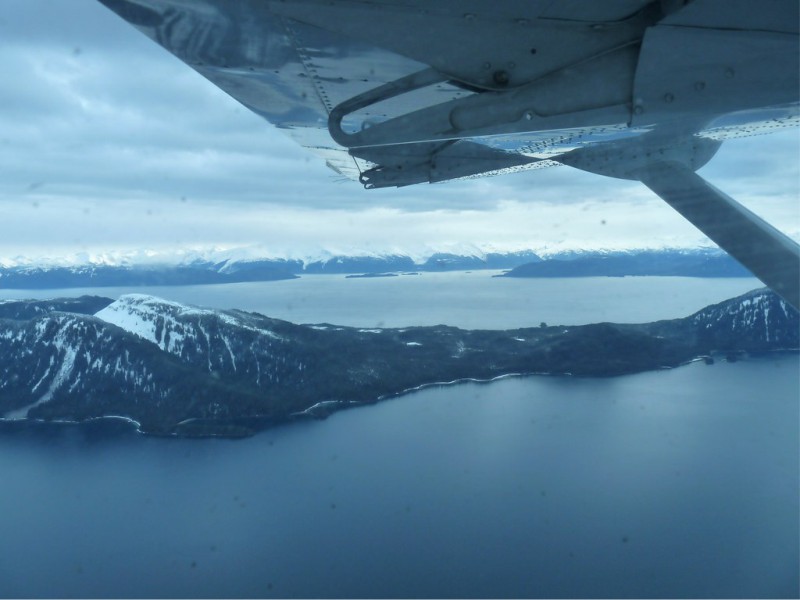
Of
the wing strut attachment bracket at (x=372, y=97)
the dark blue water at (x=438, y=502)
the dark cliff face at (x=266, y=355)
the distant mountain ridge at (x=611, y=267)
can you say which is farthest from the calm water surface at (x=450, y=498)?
the distant mountain ridge at (x=611, y=267)

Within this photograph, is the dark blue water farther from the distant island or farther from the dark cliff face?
the distant island

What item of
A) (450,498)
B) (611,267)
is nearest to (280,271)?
(611,267)

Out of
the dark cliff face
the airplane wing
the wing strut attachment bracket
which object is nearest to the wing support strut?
the airplane wing

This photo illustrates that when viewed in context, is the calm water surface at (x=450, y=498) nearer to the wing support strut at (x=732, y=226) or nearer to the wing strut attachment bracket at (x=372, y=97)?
the wing support strut at (x=732, y=226)

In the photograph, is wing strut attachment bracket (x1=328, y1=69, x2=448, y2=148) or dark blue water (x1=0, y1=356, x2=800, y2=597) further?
dark blue water (x1=0, y1=356, x2=800, y2=597)

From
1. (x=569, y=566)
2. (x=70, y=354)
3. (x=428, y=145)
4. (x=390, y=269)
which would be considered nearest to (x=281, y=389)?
(x=70, y=354)

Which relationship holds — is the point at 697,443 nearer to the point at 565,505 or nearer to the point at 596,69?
the point at 565,505

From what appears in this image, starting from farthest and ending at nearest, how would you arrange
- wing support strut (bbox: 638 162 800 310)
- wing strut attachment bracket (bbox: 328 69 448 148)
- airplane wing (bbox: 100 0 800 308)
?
wing support strut (bbox: 638 162 800 310)
wing strut attachment bracket (bbox: 328 69 448 148)
airplane wing (bbox: 100 0 800 308)
